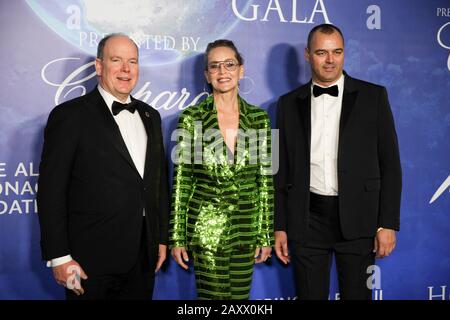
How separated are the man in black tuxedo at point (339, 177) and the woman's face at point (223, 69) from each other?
0.50 m

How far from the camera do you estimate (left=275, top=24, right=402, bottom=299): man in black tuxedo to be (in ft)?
9.22

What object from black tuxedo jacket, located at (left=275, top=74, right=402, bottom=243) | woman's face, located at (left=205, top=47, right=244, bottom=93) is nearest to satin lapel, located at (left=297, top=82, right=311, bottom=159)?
black tuxedo jacket, located at (left=275, top=74, right=402, bottom=243)

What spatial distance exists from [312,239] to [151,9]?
1.84 m

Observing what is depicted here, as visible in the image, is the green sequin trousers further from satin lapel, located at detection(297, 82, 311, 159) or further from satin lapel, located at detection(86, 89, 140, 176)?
satin lapel, located at detection(297, 82, 311, 159)

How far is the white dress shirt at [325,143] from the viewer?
2854 mm

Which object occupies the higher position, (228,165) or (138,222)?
(228,165)

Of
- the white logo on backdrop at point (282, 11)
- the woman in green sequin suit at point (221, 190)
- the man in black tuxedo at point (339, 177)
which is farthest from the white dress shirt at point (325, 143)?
the white logo on backdrop at point (282, 11)

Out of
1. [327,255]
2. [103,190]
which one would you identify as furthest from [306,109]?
[103,190]

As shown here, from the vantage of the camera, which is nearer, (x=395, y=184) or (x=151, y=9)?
(x=395, y=184)

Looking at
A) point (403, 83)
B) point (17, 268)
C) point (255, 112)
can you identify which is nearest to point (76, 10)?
point (255, 112)

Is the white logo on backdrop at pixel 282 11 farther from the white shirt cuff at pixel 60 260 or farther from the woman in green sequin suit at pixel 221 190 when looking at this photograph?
the white shirt cuff at pixel 60 260

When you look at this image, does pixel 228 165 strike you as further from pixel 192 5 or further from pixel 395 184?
pixel 192 5

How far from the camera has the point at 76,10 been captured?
320cm

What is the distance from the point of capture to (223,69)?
268cm
